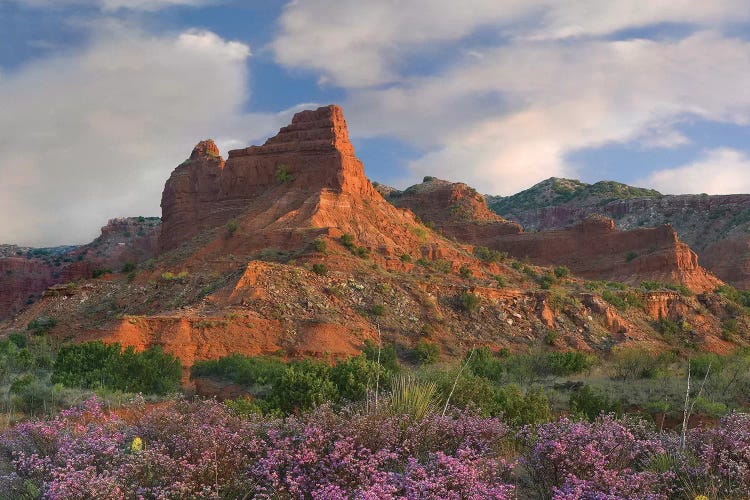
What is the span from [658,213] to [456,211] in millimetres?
38371

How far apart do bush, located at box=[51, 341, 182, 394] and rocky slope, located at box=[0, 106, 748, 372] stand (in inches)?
245

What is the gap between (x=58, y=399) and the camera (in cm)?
1400

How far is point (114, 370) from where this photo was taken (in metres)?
18.9

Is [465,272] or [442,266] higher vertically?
[442,266]

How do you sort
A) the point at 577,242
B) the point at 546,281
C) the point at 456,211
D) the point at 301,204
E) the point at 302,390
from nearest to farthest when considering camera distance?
the point at 302,390 → the point at 546,281 → the point at 301,204 → the point at 577,242 → the point at 456,211

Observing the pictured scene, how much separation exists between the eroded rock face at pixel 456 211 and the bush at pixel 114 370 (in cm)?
5695

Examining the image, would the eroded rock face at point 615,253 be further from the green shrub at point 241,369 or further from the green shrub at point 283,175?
the green shrub at point 241,369

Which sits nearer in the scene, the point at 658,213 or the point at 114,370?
the point at 114,370

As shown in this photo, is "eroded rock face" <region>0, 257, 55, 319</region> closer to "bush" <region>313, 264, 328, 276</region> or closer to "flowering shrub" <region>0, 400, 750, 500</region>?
"bush" <region>313, 264, 328, 276</region>

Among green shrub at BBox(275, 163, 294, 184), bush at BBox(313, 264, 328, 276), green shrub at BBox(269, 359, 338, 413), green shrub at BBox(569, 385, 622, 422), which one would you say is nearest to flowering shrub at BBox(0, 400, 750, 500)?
green shrub at BBox(269, 359, 338, 413)

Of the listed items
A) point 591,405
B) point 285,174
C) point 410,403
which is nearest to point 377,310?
point 591,405

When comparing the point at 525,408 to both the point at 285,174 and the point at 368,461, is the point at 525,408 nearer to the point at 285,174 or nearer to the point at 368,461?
the point at 368,461

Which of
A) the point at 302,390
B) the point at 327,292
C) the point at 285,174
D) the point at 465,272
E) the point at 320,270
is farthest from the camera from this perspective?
the point at 285,174

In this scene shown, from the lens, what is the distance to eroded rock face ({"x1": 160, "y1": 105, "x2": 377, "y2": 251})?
51.4 metres
